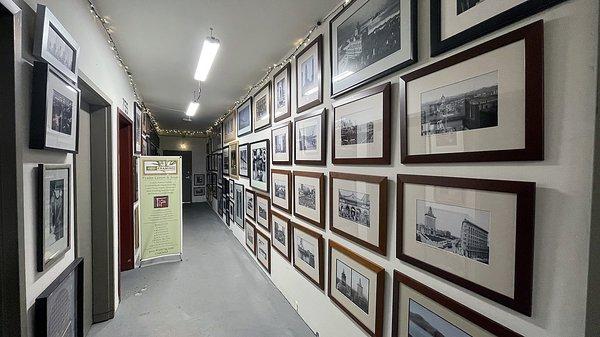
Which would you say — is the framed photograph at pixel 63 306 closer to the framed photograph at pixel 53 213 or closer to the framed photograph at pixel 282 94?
the framed photograph at pixel 53 213

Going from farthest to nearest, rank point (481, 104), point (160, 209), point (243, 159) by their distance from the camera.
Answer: point (243, 159) → point (160, 209) → point (481, 104)

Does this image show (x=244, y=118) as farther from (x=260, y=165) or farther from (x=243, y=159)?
(x=260, y=165)

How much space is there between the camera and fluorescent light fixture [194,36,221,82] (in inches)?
84.7

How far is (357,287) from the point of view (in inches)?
64.0

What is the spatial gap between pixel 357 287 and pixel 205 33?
2511mm

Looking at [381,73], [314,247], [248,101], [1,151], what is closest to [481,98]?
[381,73]

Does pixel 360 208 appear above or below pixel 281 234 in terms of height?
above

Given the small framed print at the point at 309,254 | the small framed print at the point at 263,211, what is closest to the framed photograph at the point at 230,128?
the small framed print at the point at 263,211

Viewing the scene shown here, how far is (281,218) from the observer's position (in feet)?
9.30

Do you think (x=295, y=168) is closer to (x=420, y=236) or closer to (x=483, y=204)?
(x=420, y=236)

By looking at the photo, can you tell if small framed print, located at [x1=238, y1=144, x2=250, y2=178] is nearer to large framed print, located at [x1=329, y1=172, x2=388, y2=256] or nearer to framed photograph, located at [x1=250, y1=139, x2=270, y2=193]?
framed photograph, located at [x1=250, y1=139, x2=270, y2=193]

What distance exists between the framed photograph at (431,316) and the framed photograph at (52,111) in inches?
73.6

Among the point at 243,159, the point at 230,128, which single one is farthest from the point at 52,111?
the point at 230,128

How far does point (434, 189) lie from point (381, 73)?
0.73 m
